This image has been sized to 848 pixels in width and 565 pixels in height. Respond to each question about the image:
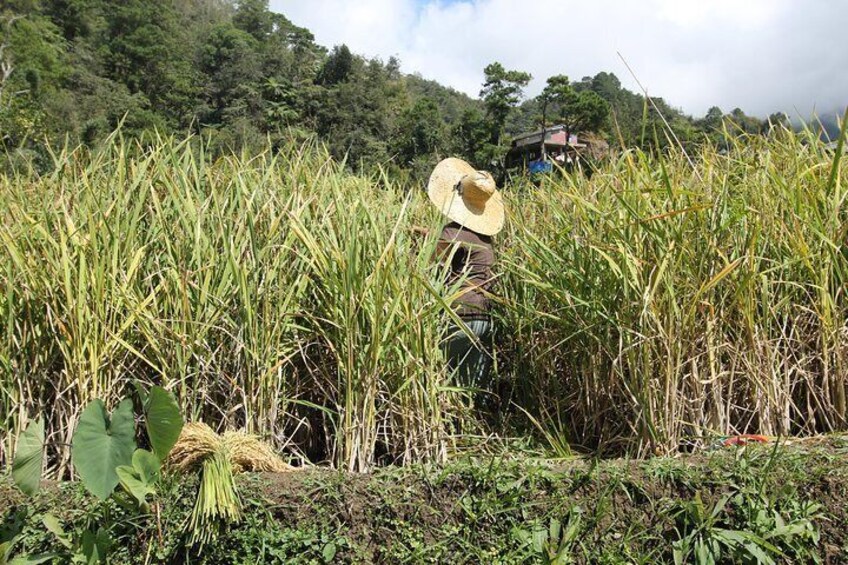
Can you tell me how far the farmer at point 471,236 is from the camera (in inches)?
128

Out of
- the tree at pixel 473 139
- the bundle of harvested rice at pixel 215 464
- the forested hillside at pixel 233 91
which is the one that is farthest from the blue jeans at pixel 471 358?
the tree at pixel 473 139

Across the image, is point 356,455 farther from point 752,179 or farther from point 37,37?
point 37,37

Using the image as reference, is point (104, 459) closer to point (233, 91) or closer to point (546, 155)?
point (546, 155)

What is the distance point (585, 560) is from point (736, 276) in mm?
1198

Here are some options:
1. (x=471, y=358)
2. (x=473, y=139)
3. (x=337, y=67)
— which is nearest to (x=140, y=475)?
(x=471, y=358)

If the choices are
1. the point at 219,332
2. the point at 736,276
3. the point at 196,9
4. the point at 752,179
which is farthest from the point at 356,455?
the point at 196,9

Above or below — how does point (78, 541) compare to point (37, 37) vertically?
below

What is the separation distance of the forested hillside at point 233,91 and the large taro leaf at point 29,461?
15.5 m

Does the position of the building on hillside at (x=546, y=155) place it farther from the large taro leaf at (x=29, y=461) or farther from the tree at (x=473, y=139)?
the tree at (x=473, y=139)

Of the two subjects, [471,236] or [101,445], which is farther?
[471,236]

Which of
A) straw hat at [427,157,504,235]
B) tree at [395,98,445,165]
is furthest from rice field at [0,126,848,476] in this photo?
tree at [395,98,445,165]

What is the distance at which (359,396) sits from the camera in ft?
8.09

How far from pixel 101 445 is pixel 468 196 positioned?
225 centimetres

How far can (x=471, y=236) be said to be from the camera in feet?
11.9
